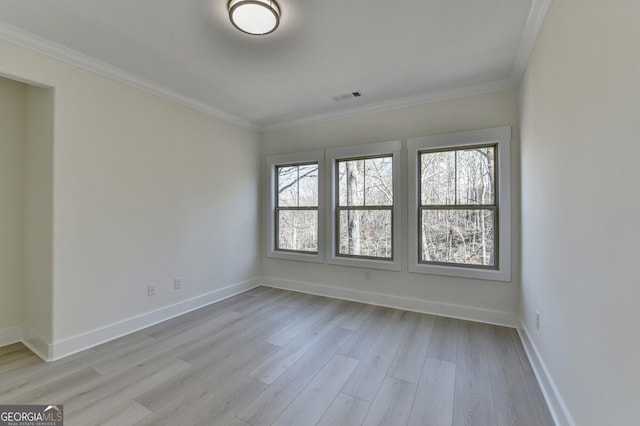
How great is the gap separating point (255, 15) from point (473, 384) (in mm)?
3082

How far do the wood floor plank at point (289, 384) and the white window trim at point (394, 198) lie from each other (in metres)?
1.20

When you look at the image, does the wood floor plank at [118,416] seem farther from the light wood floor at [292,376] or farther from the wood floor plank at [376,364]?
the wood floor plank at [376,364]

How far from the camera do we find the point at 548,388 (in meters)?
1.81

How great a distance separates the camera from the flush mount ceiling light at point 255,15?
179 centimetres

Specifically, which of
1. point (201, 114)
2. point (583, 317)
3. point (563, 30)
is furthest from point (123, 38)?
point (583, 317)

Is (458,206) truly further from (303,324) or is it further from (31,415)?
(31,415)

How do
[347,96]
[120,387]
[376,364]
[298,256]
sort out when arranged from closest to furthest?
1. [120,387]
2. [376,364]
3. [347,96]
4. [298,256]

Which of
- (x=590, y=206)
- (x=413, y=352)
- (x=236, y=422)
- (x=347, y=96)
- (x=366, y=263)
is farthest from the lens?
(x=366, y=263)

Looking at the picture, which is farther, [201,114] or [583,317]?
[201,114]

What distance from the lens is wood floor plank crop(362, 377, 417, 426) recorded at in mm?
1653

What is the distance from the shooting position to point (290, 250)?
4.46 m

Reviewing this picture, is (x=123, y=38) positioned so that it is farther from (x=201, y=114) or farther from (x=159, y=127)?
(x=201, y=114)

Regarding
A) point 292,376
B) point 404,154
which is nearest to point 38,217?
point 292,376

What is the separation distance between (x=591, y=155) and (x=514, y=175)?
1.85 m
